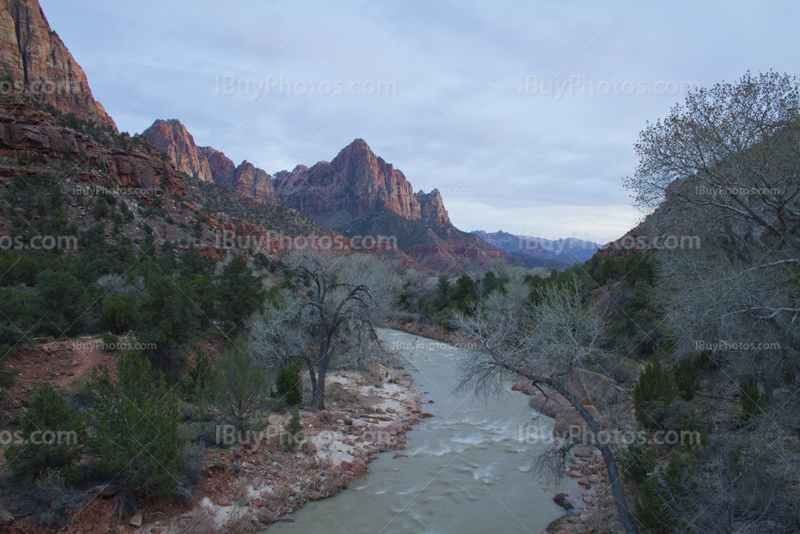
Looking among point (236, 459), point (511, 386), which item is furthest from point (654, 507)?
point (511, 386)

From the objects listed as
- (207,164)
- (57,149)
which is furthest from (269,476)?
(207,164)

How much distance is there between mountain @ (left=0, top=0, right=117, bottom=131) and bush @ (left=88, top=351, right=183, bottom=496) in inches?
1940

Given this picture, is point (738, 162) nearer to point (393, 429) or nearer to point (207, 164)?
point (393, 429)

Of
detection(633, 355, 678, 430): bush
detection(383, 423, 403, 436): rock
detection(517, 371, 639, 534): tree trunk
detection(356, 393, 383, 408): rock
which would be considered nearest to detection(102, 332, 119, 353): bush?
detection(356, 393, 383, 408): rock

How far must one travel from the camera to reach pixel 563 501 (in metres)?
9.01

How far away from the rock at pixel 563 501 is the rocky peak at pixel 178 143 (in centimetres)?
12741

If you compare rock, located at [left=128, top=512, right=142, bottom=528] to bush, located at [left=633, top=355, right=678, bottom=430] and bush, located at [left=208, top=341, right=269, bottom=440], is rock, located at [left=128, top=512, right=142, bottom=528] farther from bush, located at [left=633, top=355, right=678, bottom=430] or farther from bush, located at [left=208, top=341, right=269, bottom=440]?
bush, located at [left=633, top=355, right=678, bottom=430]

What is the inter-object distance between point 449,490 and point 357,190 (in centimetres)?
13689

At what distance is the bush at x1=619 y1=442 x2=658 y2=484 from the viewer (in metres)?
7.78

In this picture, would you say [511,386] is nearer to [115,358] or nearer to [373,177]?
[115,358]

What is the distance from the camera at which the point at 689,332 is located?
802 cm

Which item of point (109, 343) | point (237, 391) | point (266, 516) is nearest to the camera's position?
point (266, 516)

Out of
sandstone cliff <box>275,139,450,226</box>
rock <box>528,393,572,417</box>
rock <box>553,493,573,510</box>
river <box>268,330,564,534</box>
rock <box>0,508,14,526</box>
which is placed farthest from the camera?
sandstone cliff <box>275,139,450,226</box>

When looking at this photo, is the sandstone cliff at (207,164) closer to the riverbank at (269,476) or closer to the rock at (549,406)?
the riverbank at (269,476)
